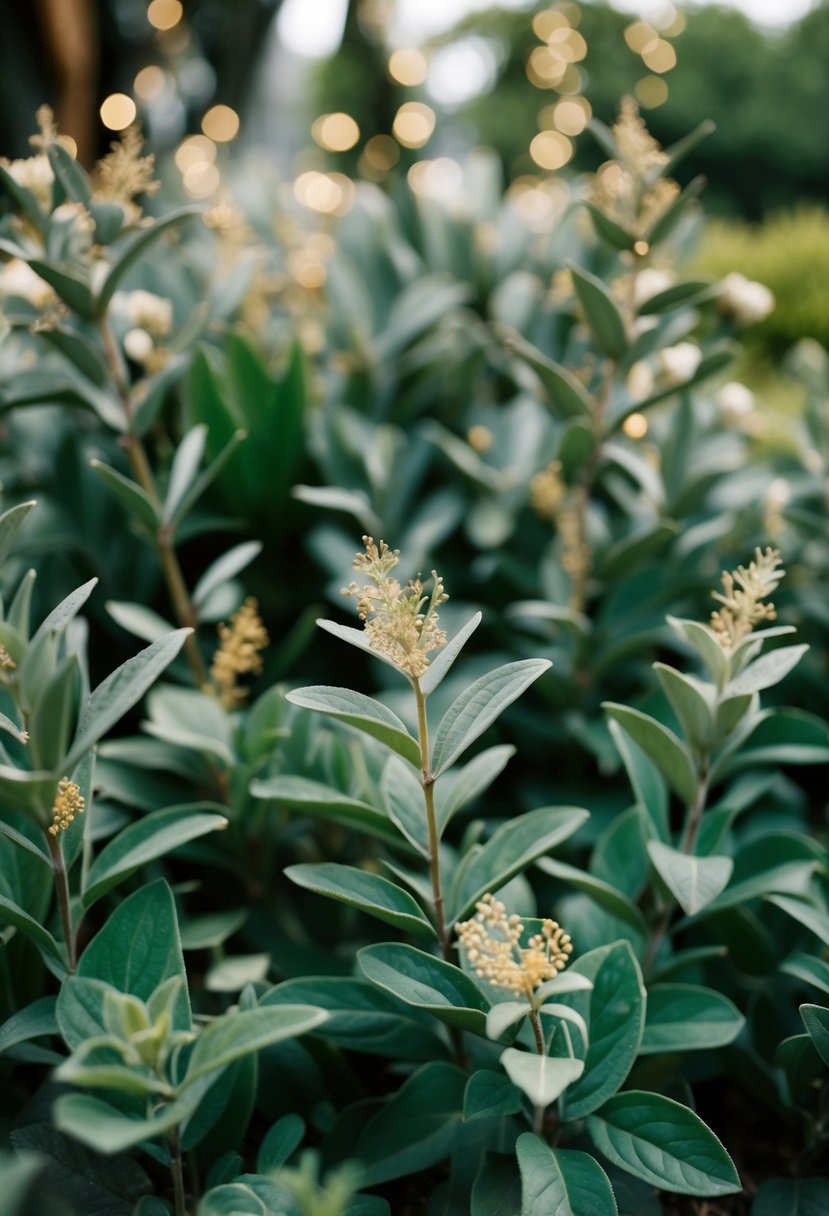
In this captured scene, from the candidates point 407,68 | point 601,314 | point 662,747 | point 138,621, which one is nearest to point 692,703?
point 662,747

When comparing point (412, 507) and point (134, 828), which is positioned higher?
point (134, 828)

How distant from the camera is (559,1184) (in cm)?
71

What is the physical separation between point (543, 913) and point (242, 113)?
12.1 feet

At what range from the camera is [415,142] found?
491 centimetres

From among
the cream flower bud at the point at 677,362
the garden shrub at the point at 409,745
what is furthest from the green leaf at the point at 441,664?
the cream flower bud at the point at 677,362

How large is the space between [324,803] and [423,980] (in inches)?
6.6

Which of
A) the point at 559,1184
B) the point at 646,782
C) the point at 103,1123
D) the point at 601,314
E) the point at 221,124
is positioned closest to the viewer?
the point at 103,1123

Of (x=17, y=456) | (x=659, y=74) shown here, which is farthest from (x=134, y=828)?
(x=659, y=74)

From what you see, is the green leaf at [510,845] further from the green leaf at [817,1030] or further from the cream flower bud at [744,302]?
the cream flower bud at [744,302]

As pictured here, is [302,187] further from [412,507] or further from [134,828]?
[134,828]

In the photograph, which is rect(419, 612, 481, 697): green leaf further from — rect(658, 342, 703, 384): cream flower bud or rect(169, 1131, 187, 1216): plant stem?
rect(658, 342, 703, 384): cream flower bud

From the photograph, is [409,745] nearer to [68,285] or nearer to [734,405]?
[68,285]

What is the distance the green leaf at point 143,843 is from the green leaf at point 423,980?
0.16 meters

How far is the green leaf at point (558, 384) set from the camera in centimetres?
114
